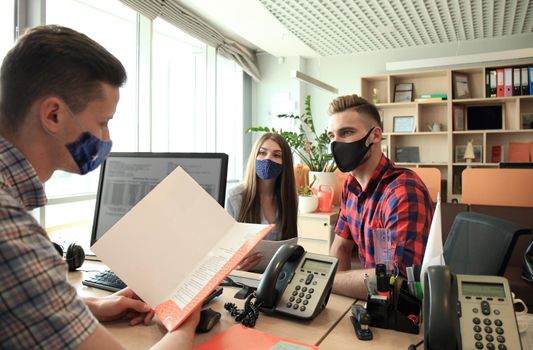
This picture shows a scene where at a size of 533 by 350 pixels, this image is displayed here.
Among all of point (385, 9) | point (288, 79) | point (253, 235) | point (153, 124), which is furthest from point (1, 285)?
point (288, 79)

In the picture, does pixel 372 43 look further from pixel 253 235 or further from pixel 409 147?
pixel 253 235

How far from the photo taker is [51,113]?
644 mm

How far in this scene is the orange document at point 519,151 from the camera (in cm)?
455

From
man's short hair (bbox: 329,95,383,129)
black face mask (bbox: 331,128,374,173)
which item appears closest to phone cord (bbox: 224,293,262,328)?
black face mask (bbox: 331,128,374,173)

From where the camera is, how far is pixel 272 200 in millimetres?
2205

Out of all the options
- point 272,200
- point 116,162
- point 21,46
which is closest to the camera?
point 21,46

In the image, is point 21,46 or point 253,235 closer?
point 21,46

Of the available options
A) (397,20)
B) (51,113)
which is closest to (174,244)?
(51,113)

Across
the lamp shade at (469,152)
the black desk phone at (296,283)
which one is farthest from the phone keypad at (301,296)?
the lamp shade at (469,152)

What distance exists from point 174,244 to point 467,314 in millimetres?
639

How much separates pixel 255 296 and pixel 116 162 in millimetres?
680

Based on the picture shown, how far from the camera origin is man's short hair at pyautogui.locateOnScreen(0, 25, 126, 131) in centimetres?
63

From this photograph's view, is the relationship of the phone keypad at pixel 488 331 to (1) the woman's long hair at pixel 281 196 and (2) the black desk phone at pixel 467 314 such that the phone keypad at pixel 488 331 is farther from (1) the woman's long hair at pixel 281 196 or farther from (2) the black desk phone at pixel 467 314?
(1) the woman's long hair at pixel 281 196

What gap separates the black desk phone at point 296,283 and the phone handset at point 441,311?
0.86 feet
